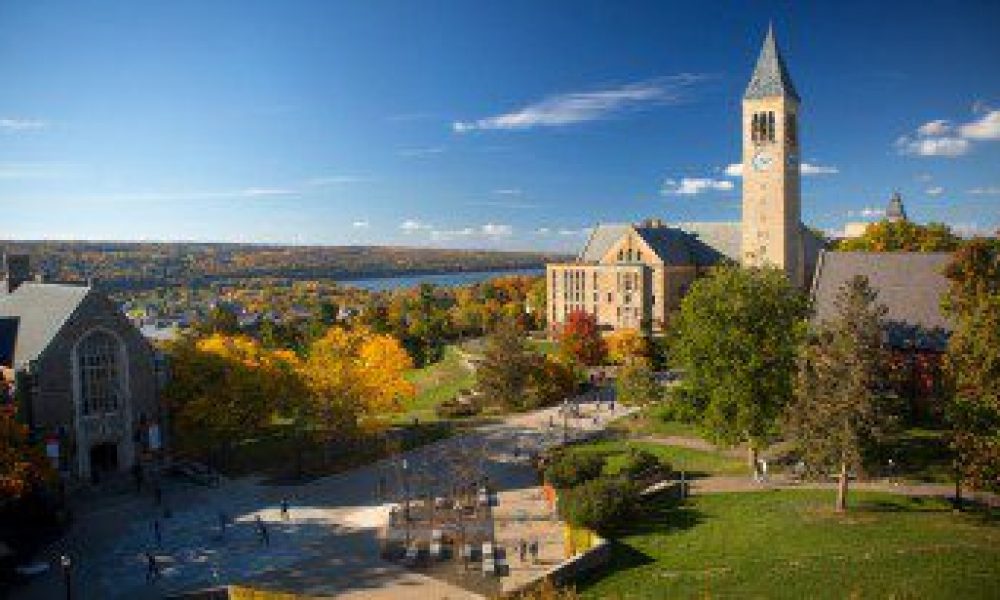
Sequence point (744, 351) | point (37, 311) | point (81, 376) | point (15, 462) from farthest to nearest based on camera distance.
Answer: point (37, 311), point (81, 376), point (744, 351), point (15, 462)

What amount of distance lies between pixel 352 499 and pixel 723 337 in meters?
19.1

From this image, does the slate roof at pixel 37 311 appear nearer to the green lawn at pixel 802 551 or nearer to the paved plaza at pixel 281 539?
the paved plaza at pixel 281 539

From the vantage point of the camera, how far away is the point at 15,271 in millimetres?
48406

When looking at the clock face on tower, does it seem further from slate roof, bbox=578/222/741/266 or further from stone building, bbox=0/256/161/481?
stone building, bbox=0/256/161/481

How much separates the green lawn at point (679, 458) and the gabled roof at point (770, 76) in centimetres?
3662

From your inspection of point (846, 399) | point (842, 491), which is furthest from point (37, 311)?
point (842, 491)

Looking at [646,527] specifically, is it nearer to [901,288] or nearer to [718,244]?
[901,288]

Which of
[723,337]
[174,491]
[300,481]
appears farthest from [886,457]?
[174,491]

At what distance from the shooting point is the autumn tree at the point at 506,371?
187 feet

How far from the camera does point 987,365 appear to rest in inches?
1069

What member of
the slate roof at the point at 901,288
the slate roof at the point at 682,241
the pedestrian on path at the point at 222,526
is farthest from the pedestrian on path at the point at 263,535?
the slate roof at the point at 682,241

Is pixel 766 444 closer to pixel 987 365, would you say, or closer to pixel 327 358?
pixel 987 365

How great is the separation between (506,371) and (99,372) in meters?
25.8

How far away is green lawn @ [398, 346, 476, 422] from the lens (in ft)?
204
